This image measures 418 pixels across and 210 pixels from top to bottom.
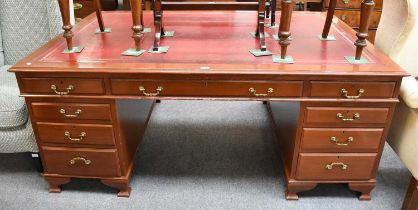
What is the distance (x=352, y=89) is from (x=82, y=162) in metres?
1.29

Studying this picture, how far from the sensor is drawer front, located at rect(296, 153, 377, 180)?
163cm

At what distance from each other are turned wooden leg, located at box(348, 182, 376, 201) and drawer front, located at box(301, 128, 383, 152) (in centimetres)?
21

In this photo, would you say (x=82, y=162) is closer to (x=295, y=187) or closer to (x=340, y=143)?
(x=295, y=187)

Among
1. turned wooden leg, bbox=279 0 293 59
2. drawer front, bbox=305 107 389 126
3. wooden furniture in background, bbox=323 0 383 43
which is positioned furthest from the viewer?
wooden furniture in background, bbox=323 0 383 43

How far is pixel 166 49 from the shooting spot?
5.34 ft

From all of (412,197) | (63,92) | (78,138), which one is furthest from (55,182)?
(412,197)

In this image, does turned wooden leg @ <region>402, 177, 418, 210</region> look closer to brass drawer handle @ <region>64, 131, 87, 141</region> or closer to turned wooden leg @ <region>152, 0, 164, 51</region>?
turned wooden leg @ <region>152, 0, 164, 51</region>

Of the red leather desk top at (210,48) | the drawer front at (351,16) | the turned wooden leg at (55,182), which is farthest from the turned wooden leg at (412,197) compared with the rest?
the drawer front at (351,16)

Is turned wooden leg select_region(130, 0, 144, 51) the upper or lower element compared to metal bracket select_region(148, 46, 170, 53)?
upper

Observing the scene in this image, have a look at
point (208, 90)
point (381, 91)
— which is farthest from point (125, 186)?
point (381, 91)

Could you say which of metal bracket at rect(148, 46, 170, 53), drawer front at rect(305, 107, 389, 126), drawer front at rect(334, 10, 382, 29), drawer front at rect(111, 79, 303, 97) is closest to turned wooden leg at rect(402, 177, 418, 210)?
drawer front at rect(305, 107, 389, 126)

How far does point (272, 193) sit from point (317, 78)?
71cm

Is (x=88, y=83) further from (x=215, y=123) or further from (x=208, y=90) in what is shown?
(x=215, y=123)

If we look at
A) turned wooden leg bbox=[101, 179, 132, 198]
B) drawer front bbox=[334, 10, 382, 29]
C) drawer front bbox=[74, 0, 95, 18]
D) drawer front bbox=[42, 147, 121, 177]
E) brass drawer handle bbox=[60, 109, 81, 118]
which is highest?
drawer front bbox=[74, 0, 95, 18]
